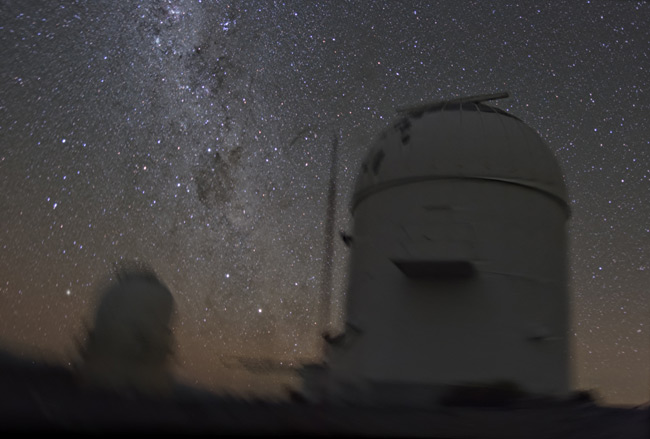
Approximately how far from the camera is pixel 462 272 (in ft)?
21.8

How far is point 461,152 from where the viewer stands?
7328 mm

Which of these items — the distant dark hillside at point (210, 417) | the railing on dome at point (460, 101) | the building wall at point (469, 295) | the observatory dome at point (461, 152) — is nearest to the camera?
the distant dark hillside at point (210, 417)

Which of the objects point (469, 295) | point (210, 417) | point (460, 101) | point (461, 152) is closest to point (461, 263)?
point (469, 295)

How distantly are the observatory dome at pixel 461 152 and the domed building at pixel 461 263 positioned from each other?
0.02m

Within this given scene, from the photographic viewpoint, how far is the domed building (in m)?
6.60

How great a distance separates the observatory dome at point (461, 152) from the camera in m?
7.25

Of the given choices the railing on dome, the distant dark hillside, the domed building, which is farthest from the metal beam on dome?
the distant dark hillside

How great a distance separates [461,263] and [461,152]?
1.60 m

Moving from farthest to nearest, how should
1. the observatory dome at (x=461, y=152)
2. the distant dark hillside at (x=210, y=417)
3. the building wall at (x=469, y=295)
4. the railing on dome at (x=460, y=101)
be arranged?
1. the railing on dome at (x=460, y=101)
2. the observatory dome at (x=461, y=152)
3. the building wall at (x=469, y=295)
4. the distant dark hillside at (x=210, y=417)

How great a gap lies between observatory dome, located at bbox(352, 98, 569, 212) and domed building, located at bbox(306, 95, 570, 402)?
0.06 feet

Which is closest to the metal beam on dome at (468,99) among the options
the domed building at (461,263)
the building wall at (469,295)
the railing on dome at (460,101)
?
the railing on dome at (460,101)

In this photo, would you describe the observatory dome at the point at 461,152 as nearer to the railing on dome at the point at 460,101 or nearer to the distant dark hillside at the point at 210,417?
the railing on dome at the point at 460,101

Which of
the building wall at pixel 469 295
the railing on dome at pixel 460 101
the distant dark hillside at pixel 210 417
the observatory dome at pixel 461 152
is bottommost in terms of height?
the distant dark hillside at pixel 210 417

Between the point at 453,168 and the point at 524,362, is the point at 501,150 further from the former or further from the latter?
the point at 524,362
